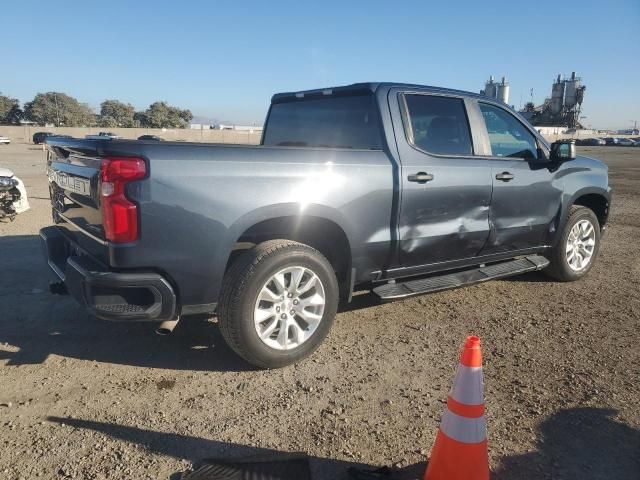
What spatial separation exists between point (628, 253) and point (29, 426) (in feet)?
23.5

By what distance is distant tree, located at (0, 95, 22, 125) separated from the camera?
251 ft

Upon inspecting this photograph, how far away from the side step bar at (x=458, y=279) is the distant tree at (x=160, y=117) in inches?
3110

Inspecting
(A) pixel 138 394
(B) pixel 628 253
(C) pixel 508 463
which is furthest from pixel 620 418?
(B) pixel 628 253

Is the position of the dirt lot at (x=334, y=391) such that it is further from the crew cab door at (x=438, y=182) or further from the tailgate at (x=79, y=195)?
the tailgate at (x=79, y=195)

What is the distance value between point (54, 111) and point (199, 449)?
90951 millimetres

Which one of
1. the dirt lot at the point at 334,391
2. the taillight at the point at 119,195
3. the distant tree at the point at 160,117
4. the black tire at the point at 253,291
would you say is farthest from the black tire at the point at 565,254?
the distant tree at the point at 160,117

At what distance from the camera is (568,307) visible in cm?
462

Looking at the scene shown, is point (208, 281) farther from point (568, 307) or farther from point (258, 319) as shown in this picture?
point (568, 307)

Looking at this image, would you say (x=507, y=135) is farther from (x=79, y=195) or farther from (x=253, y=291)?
(x=79, y=195)

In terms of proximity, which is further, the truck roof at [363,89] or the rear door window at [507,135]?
the rear door window at [507,135]

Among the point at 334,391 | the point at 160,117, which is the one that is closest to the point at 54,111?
the point at 160,117

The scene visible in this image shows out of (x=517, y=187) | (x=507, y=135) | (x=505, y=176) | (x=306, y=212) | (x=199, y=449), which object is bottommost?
(x=199, y=449)

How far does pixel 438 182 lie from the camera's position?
12.7 feet

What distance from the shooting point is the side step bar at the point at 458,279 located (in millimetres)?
3734
